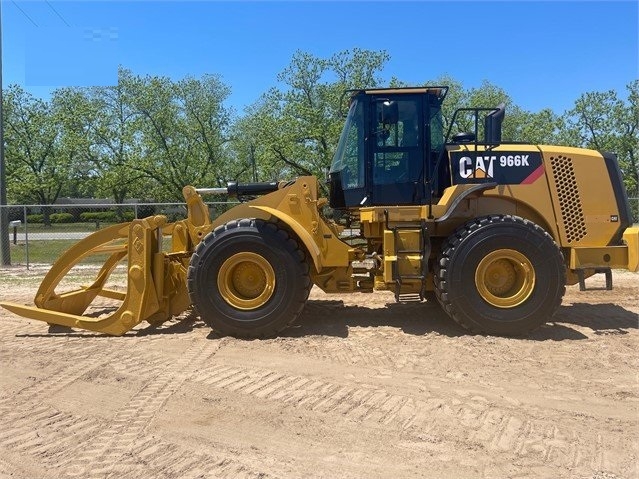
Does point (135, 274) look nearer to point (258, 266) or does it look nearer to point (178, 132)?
point (258, 266)

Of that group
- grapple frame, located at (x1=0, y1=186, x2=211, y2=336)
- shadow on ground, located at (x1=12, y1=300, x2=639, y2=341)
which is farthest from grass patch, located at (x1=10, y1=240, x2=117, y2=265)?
shadow on ground, located at (x1=12, y1=300, x2=639, y2=341)

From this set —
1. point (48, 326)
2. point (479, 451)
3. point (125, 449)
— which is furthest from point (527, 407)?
point (48, 326)

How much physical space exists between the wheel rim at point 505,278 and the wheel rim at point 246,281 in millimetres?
2320

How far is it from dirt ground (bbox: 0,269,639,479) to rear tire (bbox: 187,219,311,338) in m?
0.24

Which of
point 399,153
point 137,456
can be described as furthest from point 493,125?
point 137,456

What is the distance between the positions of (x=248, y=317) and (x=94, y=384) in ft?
5.88

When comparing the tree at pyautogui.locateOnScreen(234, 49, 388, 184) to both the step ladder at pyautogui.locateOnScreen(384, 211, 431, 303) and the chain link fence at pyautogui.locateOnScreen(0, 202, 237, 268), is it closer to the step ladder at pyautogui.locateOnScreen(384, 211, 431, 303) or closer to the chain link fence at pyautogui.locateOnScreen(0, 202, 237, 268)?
the chain link fence at pyautogui.locateOnScreen(0, 202, 237, 268)

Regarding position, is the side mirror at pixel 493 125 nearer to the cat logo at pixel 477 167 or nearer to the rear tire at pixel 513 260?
the cat logo at pixel 477 167

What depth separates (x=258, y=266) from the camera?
19.5 ft

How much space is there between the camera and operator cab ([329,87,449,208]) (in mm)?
6250

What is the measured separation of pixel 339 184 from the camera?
262 inches

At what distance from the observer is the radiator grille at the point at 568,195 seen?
611cm

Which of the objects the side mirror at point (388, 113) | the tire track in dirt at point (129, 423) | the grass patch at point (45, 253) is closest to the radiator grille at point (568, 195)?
the side mirror at point (388, 113)

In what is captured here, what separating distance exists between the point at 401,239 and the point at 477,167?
1.25m
